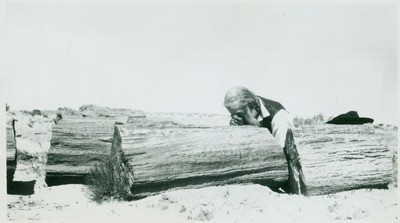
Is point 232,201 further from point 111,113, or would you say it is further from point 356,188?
point 111,113

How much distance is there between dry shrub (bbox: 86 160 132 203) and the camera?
4980mm

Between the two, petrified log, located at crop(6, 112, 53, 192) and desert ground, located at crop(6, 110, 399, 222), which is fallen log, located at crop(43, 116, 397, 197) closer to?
desert ground, located at crop(6, 110, 399, 222)

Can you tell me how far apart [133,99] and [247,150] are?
87.9 inches

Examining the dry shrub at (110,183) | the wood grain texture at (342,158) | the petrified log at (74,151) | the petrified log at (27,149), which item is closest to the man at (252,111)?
the wood grain texture at (342,158)

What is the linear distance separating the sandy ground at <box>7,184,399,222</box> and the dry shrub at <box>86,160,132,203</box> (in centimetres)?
9

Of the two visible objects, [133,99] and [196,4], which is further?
[133,99]

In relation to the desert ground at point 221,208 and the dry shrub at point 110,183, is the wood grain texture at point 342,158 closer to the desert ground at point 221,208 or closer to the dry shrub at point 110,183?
the desert ground at point 221,208

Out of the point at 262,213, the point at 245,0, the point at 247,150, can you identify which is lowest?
the point at 262,213

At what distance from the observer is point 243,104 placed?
244 inches

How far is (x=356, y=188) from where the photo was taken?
533cm

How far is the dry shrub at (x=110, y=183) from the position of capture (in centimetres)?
498

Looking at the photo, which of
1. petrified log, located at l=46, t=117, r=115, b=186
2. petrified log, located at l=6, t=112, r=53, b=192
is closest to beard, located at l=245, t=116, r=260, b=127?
petrified log, located at l=46, t=117, r=115, b=186

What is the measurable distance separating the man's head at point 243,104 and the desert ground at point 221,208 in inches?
47.5

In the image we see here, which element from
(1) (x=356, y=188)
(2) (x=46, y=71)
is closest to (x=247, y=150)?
(1) (x=356, y=188)
